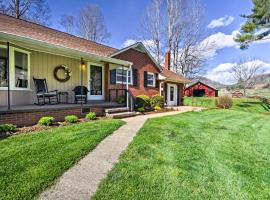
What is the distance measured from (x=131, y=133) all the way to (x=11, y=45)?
5172mm

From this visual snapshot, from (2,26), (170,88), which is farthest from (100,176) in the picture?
(170,88)

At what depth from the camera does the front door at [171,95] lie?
17372 millimetres

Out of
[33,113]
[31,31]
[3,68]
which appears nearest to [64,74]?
[31,31]

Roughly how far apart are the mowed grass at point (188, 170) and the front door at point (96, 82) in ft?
19.1

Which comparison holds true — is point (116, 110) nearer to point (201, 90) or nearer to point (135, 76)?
point (135, 76)

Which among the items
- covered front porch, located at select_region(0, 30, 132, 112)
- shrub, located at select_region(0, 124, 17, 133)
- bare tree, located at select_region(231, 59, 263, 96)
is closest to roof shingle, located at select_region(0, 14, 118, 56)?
covered front porch, located at select_region(0, 30, 132, 112)

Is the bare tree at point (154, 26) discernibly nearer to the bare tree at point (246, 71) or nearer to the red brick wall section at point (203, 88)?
the red brick wall section at point (203, 88)

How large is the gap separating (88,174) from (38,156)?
1.14m

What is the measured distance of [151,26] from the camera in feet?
81.8

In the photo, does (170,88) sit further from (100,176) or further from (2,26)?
(100,176)

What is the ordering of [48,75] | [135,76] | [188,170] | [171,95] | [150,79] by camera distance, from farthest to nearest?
[171,95], [150,79], [135,76], [48,75], [188,170]

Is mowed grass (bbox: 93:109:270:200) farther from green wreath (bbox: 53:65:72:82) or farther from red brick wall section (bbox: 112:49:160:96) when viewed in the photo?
red brick wall section (bbox: 112:49:160:96)

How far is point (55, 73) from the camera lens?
28.8 ft

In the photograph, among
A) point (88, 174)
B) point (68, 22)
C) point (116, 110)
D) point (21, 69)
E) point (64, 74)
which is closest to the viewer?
point (88, 174)
